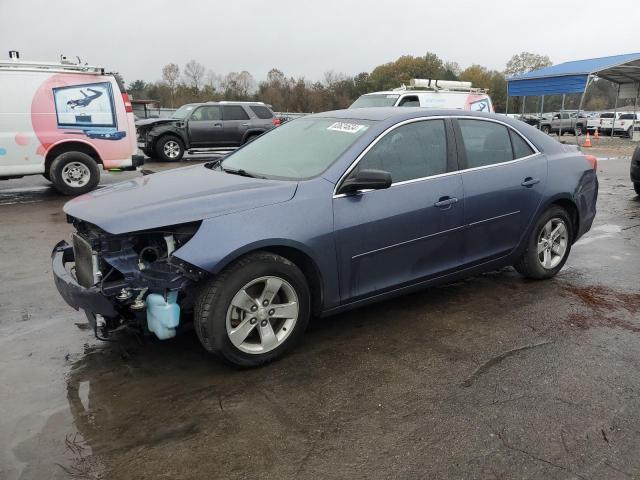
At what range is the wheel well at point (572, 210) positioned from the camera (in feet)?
16.8

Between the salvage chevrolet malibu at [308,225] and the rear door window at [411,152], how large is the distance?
0.04 ft

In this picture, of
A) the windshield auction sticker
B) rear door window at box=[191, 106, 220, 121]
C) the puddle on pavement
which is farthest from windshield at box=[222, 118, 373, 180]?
rear door window at box=[191, 106, 220, 121]

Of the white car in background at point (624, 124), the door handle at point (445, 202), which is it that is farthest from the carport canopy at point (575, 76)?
the door handle at point (445, 202)

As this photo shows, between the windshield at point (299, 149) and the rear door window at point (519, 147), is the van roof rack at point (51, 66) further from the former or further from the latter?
the rear door window at point (519, 147)

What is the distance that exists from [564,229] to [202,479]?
→ 4.13 metres

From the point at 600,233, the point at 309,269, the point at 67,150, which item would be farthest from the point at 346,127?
the point at 67,150

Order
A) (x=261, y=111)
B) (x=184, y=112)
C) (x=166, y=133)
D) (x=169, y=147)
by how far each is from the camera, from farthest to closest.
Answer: (x=261, y=111)
(x=184, y=112)
(x=169, y=147)
(x=166, y=133)

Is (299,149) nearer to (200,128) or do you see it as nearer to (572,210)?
(572,210)

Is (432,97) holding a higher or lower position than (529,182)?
higher

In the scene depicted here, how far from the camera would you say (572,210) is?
525 centimetres

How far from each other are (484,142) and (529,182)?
1.80 ft

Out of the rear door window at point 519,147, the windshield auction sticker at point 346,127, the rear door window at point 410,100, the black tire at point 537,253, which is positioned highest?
the rear door window at point 410,100

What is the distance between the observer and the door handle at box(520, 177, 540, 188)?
4.73 meters

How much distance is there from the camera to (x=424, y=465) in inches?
102
